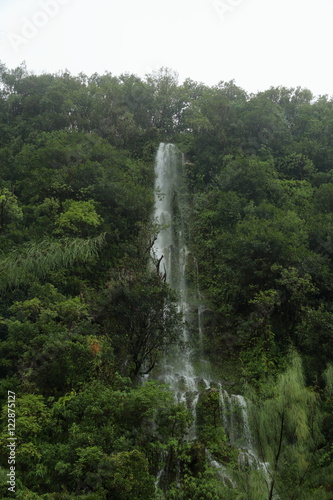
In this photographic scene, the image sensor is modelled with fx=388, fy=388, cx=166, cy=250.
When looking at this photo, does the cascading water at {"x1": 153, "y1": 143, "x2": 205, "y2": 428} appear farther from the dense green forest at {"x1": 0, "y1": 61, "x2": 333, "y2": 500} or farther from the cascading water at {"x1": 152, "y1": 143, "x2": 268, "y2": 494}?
the dense green forest at {"x1": 0, "y1": 61, "x2": 333, "y2": 500}

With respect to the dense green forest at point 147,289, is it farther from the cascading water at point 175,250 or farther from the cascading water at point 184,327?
the cascading water at point 175,250

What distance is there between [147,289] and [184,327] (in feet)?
5.85

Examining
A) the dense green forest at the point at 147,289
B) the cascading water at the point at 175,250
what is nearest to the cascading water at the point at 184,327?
the cascading water at the point at 175,250

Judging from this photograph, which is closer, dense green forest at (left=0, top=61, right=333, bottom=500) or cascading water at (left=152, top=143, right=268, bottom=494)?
dense green forest at (left=0, top=61, right=333, bottom=500)

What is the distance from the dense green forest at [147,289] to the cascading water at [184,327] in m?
0.45

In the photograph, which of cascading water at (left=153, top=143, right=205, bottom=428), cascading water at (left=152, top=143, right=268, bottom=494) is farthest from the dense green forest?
cascading water at (left=153, top=143, right=205, bottom=428)

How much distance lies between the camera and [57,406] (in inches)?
307

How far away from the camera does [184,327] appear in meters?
11.9

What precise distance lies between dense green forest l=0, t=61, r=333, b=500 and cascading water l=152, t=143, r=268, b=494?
45 centimetres

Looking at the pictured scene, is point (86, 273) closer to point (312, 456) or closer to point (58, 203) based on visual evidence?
point (58, 203)

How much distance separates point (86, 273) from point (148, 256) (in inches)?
105

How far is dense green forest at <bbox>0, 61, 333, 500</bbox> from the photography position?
6926 mm

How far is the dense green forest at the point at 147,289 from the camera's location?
6926mm

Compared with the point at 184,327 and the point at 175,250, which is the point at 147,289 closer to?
the point at 184,327
